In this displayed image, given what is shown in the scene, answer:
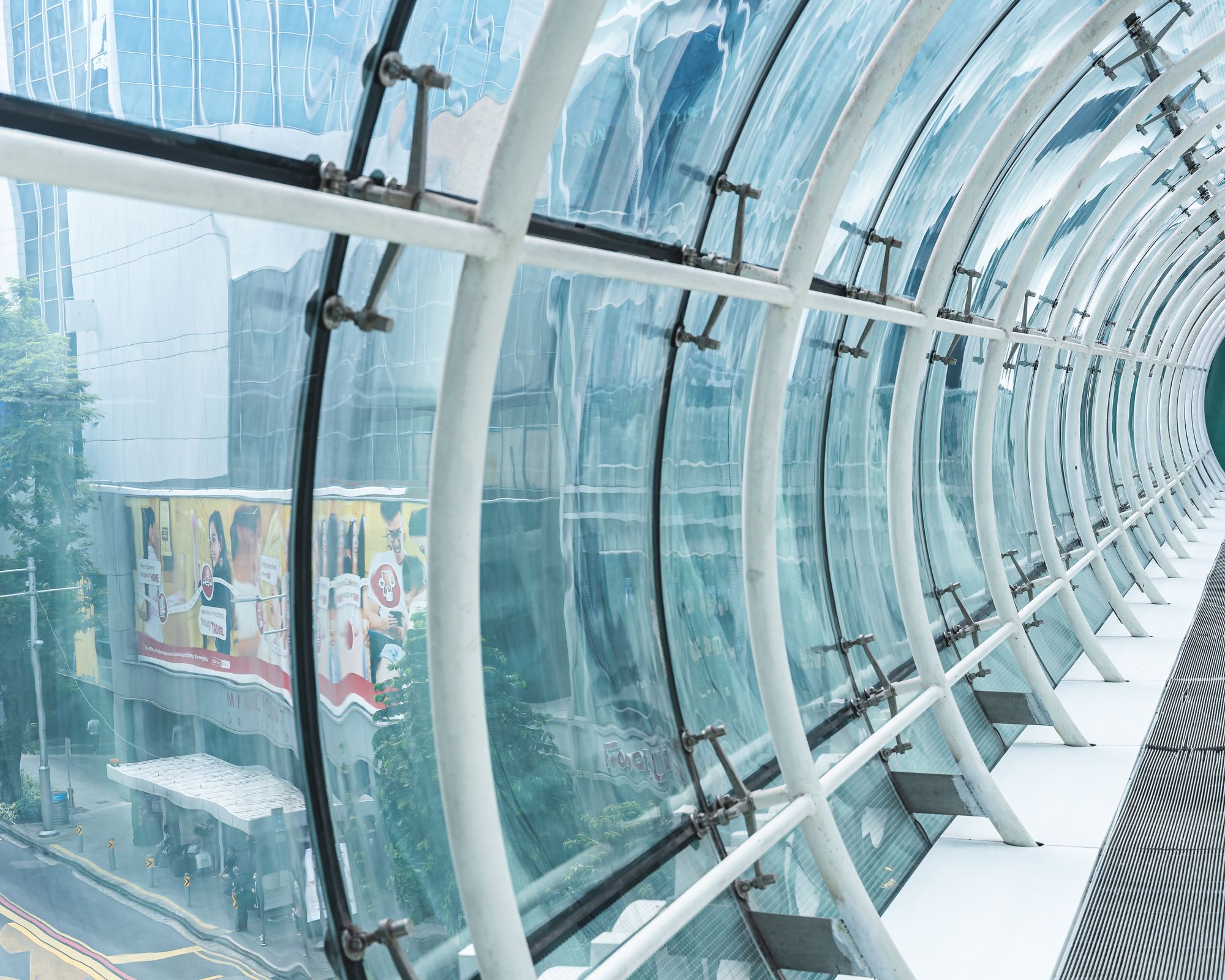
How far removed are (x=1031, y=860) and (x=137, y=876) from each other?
17.7ft

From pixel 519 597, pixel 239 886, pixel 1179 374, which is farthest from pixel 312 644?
pixel 1179 374

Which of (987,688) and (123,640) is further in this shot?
(987,688)

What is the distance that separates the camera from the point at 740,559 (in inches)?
235

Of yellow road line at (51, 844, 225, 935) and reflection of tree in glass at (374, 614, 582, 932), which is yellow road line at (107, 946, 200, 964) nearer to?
yellow road line at (51, 844, 225, 935)

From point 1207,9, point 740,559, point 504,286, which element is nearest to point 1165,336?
point 1207,9

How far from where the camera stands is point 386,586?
337 cm

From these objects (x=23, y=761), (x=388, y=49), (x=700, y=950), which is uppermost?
(x=388, y=49)

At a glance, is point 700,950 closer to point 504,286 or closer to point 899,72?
point 504,286

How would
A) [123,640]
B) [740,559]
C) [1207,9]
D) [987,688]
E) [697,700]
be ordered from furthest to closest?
1. [987,688]
2. [1207,9]
3. [740,559]
4. [697,700]
5. [123,640]

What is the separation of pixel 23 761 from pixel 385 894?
3.90ft

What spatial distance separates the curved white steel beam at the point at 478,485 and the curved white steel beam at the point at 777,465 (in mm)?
Result: 1876

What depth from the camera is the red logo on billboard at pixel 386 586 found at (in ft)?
10.9

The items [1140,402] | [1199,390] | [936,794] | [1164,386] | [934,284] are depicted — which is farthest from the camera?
[1199,390]

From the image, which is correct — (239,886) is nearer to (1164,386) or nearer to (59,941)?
(59,941)
